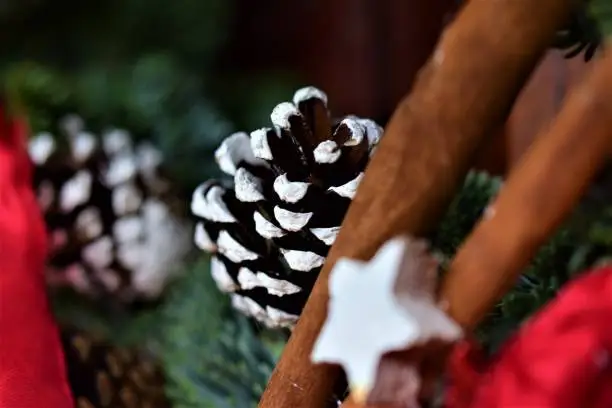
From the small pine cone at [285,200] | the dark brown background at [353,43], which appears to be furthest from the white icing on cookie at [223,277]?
the dark brown background at [353,43]

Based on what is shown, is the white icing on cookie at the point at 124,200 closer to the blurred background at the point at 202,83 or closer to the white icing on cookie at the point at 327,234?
the blurred background at the point at 202,83

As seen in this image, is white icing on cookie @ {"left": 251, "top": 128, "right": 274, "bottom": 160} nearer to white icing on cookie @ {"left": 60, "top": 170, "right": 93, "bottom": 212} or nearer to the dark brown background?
white icing on cookie @ {"left": 60, "top": 170, "right": 93, "bottom": 212}

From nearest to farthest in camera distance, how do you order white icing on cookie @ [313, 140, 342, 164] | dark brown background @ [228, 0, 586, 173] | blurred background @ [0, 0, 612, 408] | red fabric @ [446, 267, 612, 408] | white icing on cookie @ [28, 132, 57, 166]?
red fabric @ [446, 267, 612, 408] → white icing on cookie @ [313, 140, 342, 164] → blurred background @ [0, 0, 612, 408] → white icing on cookie @ [28, 132, 57, 166] → dark brown background @ [228, 0, 586, 173]

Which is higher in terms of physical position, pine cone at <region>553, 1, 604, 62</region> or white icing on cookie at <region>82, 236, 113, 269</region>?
pine cone at <region>553, 1, 604, 62</region>

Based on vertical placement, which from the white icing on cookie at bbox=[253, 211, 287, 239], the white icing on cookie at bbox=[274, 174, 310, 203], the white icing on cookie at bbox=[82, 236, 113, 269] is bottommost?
the white icing on cookie at bbox=[82, 236, 113, 269]

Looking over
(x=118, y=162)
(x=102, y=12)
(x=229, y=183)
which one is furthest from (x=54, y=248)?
(x=102, y=12)

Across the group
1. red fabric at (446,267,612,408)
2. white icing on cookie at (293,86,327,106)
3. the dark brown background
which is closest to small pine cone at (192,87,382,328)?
white icing on cookie at (293,86,327,106)
